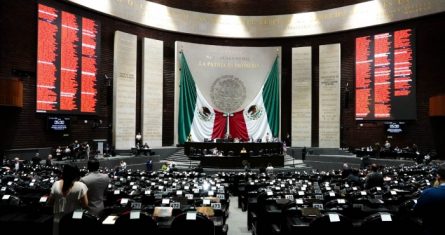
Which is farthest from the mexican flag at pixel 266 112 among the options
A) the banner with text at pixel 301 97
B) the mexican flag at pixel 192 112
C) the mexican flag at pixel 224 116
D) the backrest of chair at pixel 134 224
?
the backrest of chair at pixel 134 224

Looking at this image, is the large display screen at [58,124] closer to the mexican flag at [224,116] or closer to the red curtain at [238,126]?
the mexican flag at [224,116]

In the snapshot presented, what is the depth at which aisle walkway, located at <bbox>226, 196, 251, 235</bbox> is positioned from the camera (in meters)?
7.82

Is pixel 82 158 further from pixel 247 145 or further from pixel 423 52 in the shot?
pixel 423 52

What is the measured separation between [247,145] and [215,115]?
22.2 feet

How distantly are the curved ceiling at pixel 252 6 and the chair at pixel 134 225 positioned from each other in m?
24.4

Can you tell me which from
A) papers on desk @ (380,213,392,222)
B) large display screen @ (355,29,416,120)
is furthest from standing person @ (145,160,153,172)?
papers on desk @ (380,213,392,222)

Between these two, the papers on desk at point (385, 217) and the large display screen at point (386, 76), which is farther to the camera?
the large display screen at point (386, 76)

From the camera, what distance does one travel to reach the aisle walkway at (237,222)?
25.6 ft

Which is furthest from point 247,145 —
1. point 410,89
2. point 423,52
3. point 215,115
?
point 423,52

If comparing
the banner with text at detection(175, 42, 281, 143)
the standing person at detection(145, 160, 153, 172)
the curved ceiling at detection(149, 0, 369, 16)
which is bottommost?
the standing person at detection(145, 160, 153, 172)

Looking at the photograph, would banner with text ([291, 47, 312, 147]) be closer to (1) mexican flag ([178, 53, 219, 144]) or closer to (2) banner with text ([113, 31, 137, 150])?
(1) mexican flag ([178, 53, 219, 144])

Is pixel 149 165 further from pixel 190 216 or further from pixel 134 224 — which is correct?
pixel 190 216

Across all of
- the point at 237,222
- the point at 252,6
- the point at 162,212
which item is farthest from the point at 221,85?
the point at 162,212

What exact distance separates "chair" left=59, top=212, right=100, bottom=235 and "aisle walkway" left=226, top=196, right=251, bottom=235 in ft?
14.2
